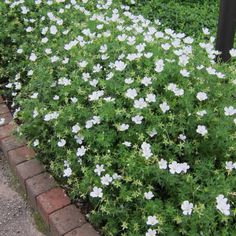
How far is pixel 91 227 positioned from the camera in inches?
104

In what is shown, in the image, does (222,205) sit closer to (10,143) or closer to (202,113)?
(202,113)

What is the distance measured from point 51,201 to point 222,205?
1152 millimetres

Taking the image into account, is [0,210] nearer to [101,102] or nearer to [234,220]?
[101,102]

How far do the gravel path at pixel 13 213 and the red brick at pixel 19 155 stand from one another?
0.53ft

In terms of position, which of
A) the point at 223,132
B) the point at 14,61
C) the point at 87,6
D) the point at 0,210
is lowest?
the point at 0,210

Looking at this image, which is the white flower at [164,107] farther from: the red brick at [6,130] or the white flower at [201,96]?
the red brick at [6,130]

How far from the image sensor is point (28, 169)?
10.2 feet

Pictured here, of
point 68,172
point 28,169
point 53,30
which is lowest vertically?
point 28,169

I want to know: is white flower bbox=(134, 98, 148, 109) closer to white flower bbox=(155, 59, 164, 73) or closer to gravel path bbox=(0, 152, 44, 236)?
white flower bbox=(155, 59, 164, 73)

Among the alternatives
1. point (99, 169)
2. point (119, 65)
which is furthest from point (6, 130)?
point (99, 169)

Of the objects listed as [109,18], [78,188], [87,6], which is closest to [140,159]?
[78,188]

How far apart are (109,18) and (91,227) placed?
2.02 m

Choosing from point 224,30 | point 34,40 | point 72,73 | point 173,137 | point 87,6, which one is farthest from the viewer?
point 87,6

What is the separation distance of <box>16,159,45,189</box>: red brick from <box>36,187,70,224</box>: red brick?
0.76 ft
